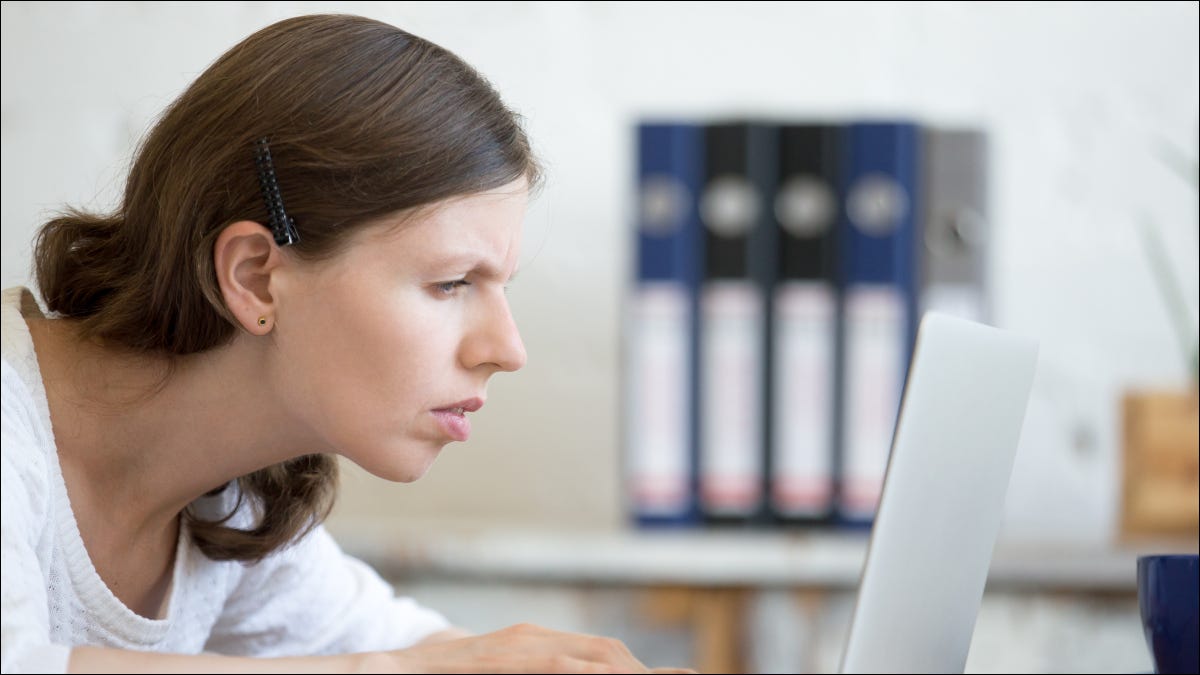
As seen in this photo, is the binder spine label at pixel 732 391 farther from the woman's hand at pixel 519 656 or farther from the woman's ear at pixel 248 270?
the woman's hand at pixel 519 656

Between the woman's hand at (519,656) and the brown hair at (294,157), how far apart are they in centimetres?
27

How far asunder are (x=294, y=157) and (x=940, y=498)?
1.40 ft

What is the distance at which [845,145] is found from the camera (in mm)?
1480

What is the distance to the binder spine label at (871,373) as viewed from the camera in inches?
57.2

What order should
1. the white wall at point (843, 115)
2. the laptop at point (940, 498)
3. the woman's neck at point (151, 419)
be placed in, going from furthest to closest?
the white wall at point (843, 115) < the woman's neck at point (151, 419) < the laptop at point (940, 498)

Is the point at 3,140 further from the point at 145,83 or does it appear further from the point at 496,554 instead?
the point at 496,554

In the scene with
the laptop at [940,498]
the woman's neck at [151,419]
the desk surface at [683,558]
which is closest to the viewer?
the laptop at [940,498]

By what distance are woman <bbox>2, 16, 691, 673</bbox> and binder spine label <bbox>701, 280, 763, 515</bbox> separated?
60cm

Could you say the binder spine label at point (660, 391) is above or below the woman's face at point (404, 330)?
below

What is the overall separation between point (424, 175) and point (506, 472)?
3.14 feet

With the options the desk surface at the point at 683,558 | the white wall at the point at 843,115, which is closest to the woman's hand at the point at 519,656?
the desk surface at the point at 683,558

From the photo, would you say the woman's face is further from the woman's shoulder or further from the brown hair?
the woman's shoulder

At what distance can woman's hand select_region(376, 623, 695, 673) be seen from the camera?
0.62m

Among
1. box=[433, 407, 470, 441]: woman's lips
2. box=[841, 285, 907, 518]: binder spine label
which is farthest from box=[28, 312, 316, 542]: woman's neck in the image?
box=[841, 285, 907, 518]: binder spine label
